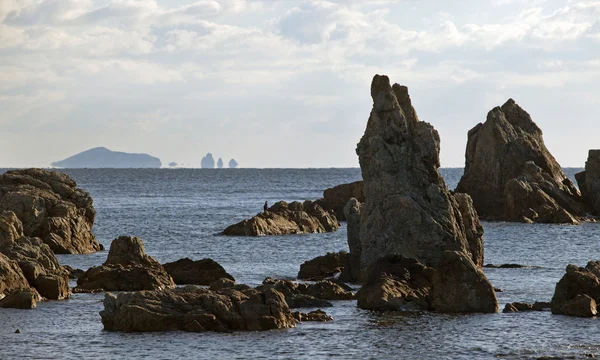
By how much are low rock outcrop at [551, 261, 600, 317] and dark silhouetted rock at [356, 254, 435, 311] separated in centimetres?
508

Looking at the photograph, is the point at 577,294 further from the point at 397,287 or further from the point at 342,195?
the point at 342,195

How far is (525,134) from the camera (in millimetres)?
107625

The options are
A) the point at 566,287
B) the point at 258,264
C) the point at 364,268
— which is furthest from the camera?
the point at 258,264

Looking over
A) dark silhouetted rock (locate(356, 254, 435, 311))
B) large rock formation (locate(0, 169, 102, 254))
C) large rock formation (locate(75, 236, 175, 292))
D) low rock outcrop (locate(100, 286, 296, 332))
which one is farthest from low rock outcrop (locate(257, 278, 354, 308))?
large rock formation (locate(0, 169, 102, 254))

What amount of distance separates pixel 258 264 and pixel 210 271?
10716mm

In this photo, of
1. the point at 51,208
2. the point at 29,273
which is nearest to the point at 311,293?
the point at 29,273

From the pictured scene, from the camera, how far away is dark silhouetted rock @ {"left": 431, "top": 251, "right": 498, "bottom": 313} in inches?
1489

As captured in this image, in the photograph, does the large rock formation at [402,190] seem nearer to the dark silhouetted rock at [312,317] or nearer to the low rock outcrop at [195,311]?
the dark silhouetted rock at [312,317]

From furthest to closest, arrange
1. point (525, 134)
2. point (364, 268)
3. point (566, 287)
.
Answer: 1. point (525, 134)
2. point (364, 268)
3. point (566, 287)

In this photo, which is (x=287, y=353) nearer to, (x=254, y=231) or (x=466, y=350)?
(x=466, y=350)

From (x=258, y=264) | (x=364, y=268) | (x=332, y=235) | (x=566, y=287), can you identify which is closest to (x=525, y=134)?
(x=332, y=235)

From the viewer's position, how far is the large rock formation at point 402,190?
1804 inches

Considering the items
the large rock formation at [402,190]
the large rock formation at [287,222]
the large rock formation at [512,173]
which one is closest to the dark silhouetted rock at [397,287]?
the large rock formation at [402,190]

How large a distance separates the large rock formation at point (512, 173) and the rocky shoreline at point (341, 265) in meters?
42.6
